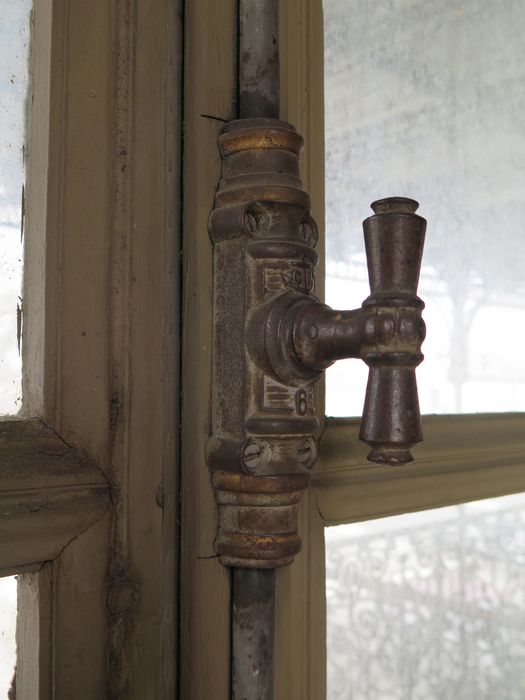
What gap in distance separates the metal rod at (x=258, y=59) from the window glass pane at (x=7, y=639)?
1.18 ft

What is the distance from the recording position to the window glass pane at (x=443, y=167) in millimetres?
641

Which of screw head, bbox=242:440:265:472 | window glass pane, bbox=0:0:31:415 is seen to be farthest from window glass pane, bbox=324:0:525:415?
window glass pane, bbox=0:0:31:415

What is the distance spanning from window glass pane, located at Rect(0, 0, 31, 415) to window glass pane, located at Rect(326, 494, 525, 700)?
31cm

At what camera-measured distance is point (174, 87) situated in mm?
500

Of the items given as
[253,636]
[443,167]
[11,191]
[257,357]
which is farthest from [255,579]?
[443,167]

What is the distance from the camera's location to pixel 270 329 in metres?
0.46

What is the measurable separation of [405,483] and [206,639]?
10.1 inches

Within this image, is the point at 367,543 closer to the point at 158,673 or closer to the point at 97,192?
the point at 158,673

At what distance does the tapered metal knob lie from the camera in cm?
42

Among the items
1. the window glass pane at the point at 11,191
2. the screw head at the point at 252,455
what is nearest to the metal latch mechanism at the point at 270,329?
the screw head at the point at 252,455

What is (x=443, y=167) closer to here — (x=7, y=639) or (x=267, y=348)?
(x=267, y=348)

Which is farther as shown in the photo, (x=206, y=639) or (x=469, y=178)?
(x=469, y=178)

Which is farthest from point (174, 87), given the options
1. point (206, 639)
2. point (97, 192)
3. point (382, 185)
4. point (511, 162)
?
point (511, 162)

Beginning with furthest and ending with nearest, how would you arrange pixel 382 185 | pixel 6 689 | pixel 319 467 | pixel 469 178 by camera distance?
pixel 469 178 < pixel 382 185 < pixel 319 467 < pixel 6 689
